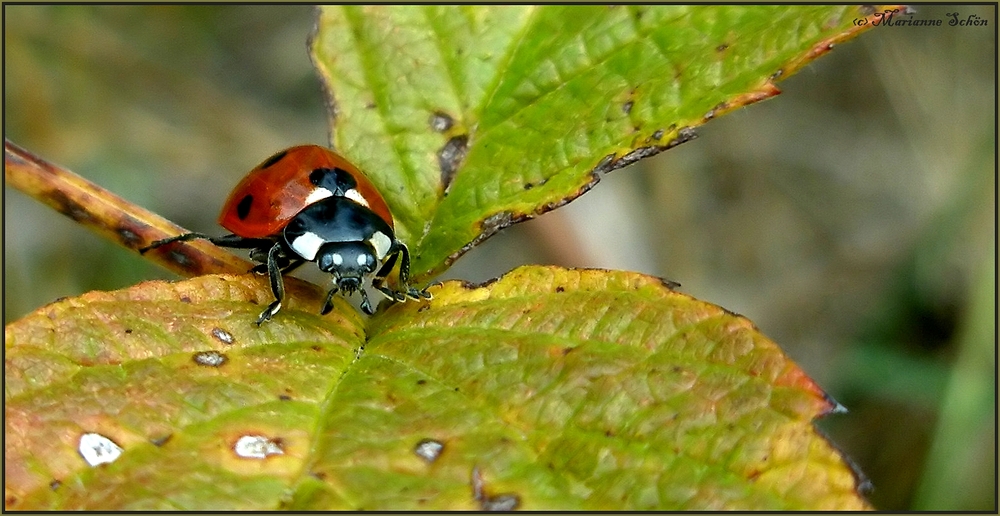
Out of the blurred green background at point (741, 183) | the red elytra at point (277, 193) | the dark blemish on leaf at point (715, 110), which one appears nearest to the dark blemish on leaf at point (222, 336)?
the red elytra at point (277, 193)

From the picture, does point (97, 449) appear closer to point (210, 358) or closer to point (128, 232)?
point (210, 358)

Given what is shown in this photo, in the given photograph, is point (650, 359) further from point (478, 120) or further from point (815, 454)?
point (478, 120)

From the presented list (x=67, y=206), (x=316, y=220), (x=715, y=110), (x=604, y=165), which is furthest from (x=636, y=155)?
(x=67, y=206)

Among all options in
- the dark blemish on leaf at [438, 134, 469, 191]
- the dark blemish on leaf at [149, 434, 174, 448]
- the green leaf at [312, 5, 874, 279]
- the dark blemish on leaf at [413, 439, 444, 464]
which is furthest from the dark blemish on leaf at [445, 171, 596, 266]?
the dark blemish on leaf at [149, 434, 174, 448]

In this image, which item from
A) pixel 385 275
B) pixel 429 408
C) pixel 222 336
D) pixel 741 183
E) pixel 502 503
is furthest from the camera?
pixel 741 183

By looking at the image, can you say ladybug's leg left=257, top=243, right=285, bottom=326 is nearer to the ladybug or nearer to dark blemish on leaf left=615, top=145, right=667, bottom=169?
the ladybug

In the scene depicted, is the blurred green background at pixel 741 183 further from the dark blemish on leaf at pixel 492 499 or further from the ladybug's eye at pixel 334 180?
the dark blemish on leaf at pixel 492 499
